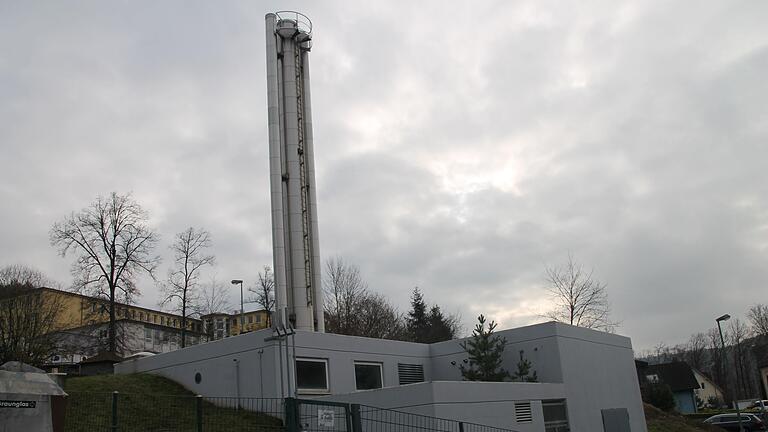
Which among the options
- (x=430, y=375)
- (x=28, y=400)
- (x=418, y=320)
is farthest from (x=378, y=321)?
(x=28, y=400)

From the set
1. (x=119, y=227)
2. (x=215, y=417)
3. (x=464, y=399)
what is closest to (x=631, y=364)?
(x=464, y=399)

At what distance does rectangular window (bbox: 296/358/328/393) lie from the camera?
2159cm

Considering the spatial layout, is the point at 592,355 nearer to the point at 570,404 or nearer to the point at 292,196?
the point at 570,404

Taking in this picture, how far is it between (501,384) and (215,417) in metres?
8.97

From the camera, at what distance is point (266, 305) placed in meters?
53.7

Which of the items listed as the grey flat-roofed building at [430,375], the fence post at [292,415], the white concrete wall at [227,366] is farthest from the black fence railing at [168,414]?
the fence post at [292,415]

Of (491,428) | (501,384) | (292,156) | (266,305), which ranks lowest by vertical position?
(491,428)

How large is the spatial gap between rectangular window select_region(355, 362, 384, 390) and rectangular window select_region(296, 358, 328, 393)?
1.79m

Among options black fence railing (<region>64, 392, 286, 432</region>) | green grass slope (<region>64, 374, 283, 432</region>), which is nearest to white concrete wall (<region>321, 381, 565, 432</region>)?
black fence railing (<region>64, 392, 286, 432</region>)

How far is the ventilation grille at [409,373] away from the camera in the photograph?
25858 millimetres

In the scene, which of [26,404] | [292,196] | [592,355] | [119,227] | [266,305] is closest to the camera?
[26,404]

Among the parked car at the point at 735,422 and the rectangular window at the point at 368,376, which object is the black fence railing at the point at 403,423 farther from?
the parked car at the point at 735,422

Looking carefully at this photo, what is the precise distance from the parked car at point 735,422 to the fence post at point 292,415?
40.5 meters

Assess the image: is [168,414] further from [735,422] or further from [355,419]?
[735,422]
